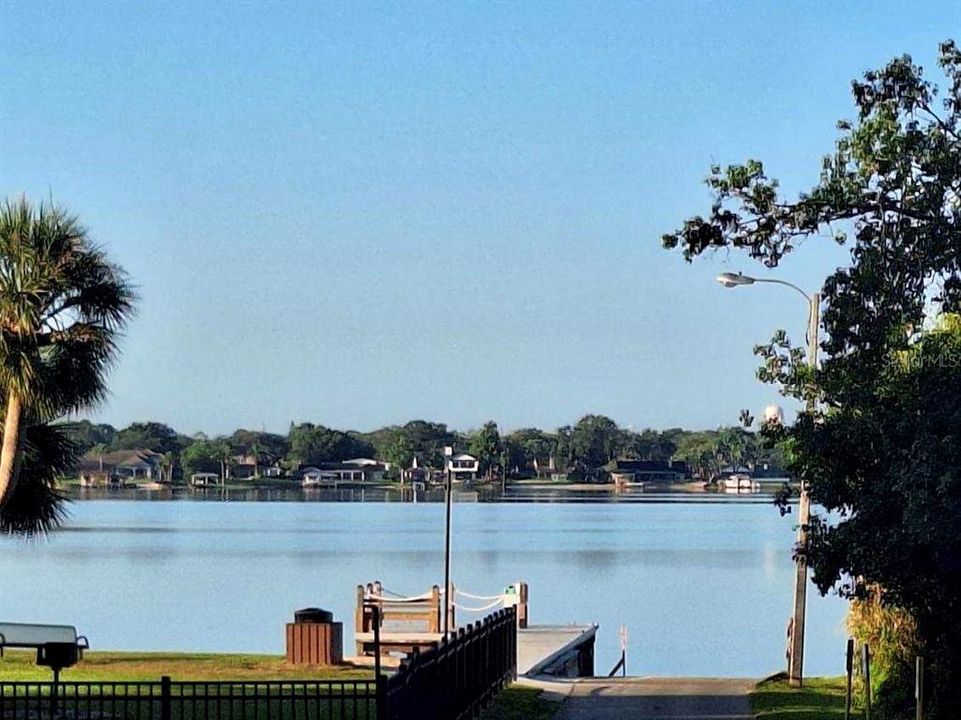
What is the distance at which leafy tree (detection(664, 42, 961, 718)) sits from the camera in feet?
57.5

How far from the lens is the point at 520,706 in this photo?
24297 mm

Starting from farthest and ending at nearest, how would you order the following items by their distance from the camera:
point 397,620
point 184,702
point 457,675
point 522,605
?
point 522,605 < point 397,620 < point 184,702 < point 457,675

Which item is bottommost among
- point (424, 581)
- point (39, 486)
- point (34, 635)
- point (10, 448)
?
point (424, 581)

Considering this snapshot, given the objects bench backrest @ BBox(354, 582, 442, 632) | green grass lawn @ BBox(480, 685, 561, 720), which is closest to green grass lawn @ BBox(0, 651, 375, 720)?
green grass lawn @ BBox(480, 685, 561, 720)

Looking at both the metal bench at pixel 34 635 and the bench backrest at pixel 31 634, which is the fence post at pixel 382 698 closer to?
the metal bench at pixel 34 635

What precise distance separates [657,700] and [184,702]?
699cm

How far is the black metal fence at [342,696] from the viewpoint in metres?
17.2

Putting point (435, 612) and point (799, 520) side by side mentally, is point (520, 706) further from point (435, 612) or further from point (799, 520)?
point (435, 612)

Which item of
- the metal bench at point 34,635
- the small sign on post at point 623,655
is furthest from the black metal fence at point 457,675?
the small sign on post at point 623,655

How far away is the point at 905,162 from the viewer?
17.8 meters

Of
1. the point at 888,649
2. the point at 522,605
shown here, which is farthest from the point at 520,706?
the point at 522,605

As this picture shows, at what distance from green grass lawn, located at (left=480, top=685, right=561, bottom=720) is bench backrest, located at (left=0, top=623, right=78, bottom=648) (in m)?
6.54

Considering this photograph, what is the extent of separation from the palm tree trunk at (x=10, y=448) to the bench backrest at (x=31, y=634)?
190 cm

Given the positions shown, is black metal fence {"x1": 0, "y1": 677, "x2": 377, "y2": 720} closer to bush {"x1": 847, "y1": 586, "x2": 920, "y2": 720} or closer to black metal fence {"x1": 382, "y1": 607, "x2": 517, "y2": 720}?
black metal fence {"x1": 382, "y1": 607, "x2": 517, "y2": 720}
